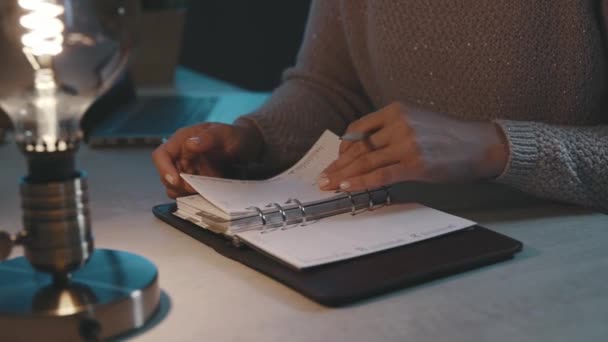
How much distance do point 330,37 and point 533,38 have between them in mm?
383

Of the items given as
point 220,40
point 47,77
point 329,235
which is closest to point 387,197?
point 329,235

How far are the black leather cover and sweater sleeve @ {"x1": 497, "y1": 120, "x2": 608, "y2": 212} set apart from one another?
13 cm

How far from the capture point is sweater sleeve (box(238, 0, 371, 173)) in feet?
3.91

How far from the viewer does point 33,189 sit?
0.57m

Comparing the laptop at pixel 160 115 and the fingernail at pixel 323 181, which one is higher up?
the fingernail at pixel 323 181

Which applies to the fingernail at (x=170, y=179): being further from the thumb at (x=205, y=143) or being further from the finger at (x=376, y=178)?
the finger at (x=376, y=178)

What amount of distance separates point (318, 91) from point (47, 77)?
0.69 metres

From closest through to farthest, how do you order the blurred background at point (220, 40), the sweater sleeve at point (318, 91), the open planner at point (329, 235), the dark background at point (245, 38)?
1. the open planner at point (329, 235)
2. the sweater sleeve at point (318, 91)
3. the blurred background at point (220, 40)
4. the dark background at point (245, 38)

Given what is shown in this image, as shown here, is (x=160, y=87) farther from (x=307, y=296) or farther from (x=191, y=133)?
(x=307, y=296)

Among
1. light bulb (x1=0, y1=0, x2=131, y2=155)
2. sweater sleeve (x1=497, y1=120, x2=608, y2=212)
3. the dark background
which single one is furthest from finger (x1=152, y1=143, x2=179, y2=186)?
the dark background

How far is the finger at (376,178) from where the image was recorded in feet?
2.77

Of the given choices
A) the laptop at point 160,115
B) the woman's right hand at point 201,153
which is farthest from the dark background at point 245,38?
the woman's right hand at point 201,153

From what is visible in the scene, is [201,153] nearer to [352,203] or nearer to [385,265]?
[352,203]

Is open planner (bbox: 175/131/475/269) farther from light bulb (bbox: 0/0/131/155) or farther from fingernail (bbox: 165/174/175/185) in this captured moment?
light bulb (bbox: 0/0/131/155)
